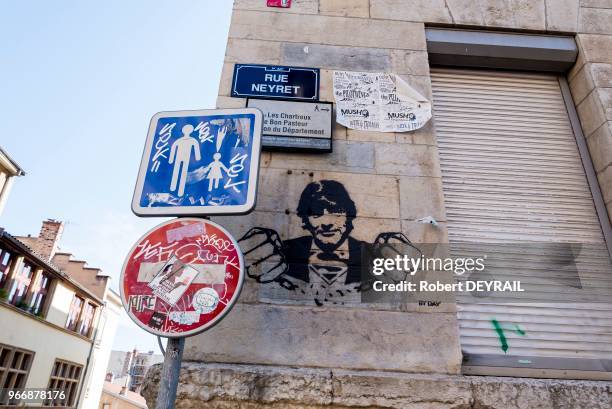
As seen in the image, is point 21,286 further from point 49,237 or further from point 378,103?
point 378,103

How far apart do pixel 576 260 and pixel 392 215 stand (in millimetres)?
1859

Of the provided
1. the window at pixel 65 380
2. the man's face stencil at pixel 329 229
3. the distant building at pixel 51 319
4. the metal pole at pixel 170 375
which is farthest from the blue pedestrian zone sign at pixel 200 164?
the window at pixel 65 380

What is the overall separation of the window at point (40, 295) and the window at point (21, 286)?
697 mm

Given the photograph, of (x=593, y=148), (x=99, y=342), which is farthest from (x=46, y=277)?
(x=593, y=148)

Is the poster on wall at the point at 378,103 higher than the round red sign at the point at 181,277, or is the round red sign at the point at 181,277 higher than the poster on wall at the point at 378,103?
the poster on wall at the point at 378,103

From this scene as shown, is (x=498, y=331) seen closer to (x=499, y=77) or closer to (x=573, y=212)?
(x=573, y=212)

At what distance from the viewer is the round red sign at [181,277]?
6.63 ft

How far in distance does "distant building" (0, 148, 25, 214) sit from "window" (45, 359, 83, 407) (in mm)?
10515

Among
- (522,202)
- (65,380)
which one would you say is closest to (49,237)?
(65,380)

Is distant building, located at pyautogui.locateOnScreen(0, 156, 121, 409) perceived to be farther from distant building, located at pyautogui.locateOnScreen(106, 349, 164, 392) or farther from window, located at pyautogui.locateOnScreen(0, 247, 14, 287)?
distant building, located at pyautogui.locateOnScreen(106, 349, 164, 392)

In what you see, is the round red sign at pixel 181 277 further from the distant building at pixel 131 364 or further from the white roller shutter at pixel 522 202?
the distant building at pixel 131 364

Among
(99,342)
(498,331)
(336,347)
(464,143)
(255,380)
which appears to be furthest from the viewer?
(99,342)

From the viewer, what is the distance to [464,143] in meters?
4.09

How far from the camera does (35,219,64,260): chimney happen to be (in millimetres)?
28094
